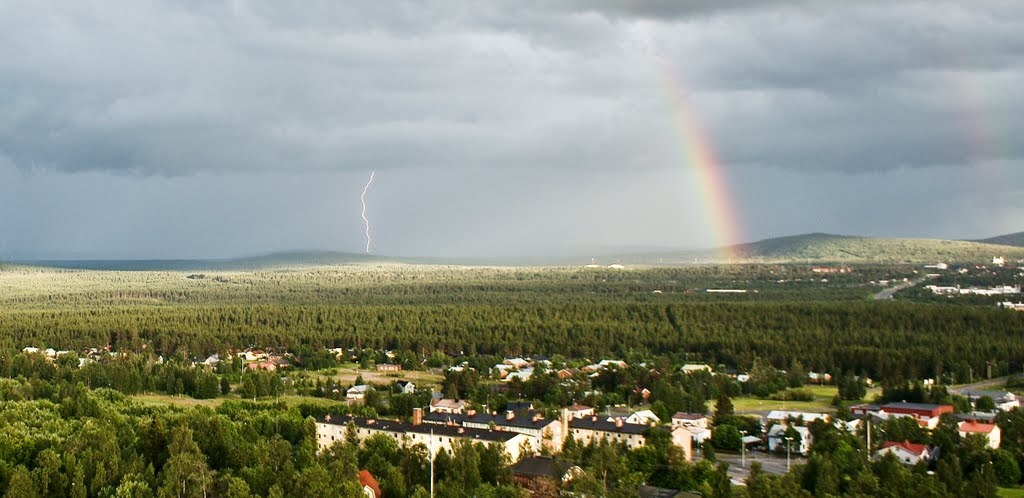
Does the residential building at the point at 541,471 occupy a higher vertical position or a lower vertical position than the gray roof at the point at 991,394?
higher

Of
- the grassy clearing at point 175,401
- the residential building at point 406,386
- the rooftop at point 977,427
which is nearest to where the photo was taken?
the rooftop at point 977,427

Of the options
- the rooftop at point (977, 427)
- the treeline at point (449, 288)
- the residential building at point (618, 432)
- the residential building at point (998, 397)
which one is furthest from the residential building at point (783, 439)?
the treeline at point (449, 288)

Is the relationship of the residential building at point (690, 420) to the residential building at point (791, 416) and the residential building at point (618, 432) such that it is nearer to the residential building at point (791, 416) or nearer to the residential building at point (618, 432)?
the residential building at point (618, 432)

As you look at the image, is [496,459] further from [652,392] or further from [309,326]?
[309,326]

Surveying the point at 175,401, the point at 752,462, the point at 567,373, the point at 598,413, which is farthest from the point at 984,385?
the point at 175,401

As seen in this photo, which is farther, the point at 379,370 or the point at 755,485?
the point at 379,370

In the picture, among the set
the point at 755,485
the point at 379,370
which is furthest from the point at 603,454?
the point at 379,370

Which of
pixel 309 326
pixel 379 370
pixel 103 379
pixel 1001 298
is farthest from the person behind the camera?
pixel 1001 298
